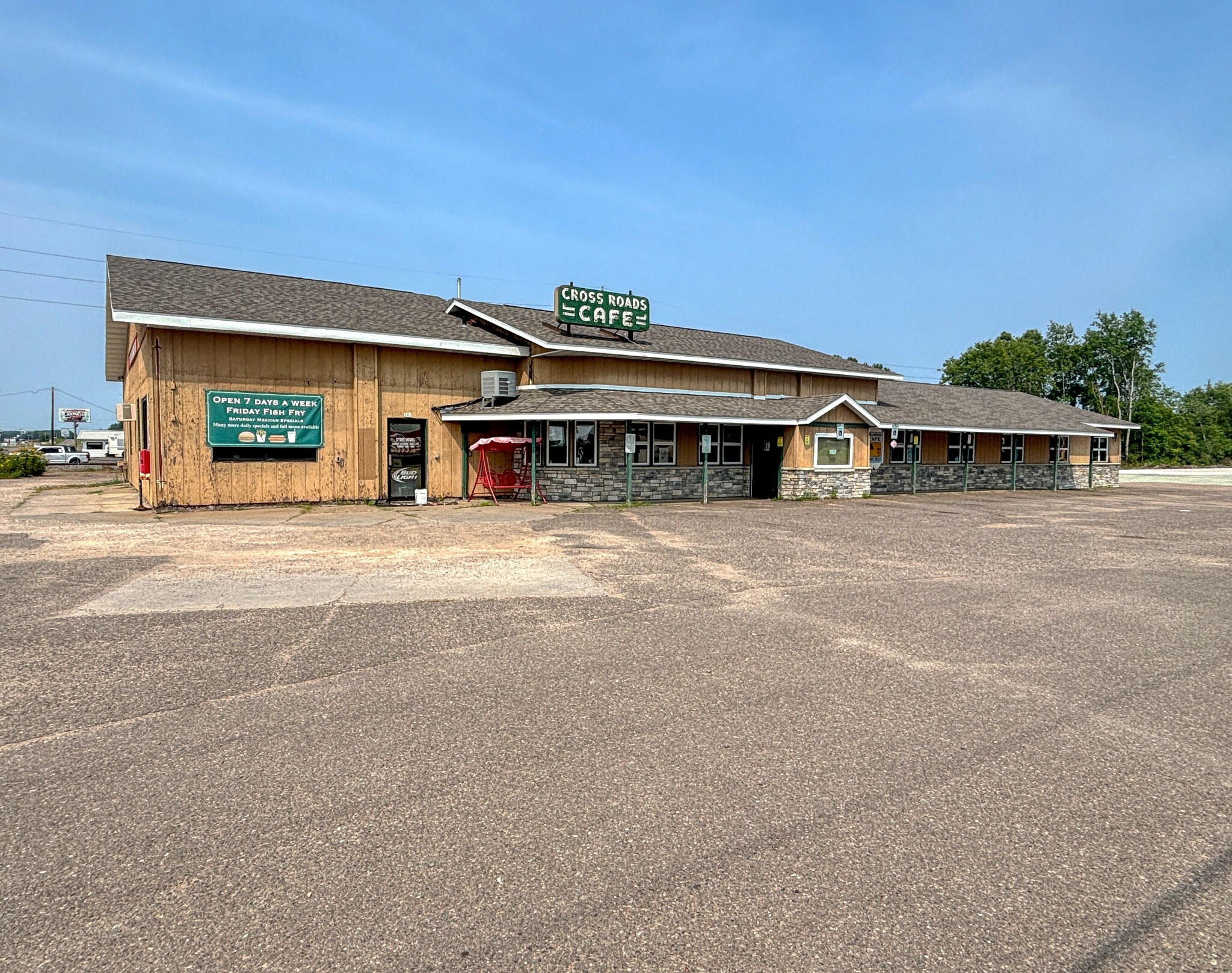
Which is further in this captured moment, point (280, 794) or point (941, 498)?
point (941, 498)

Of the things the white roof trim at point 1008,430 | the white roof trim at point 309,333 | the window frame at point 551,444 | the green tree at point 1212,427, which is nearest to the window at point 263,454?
the white roof trim at point 309,333

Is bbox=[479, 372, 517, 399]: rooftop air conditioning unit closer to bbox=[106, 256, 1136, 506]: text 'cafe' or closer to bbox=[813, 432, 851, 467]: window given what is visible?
bbox=[106, 256, 1136, 506]: text 'cafe'

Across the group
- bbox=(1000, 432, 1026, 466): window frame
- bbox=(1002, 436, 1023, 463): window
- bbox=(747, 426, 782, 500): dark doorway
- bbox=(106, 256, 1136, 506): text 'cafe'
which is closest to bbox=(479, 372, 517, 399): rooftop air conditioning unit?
bbox=(106, 256, 1136, 506): text 'cafe'

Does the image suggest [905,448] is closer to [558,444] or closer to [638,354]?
[638,354]

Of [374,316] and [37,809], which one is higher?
[374,316]

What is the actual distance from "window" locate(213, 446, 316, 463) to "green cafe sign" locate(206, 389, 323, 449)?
111mm

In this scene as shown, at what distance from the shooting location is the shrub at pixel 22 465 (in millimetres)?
33275

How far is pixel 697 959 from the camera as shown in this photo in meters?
2.64

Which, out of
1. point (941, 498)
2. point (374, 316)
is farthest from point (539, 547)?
point (941, 498)

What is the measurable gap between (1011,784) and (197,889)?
3.97m

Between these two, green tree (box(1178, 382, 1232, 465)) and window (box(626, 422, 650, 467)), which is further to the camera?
green tree (box(1178, 382, 1232, 465))

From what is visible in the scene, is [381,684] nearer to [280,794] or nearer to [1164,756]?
[280,794]

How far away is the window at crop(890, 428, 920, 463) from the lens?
29547mm

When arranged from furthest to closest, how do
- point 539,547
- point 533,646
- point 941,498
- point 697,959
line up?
point 941,498
point 539,547
point 533,646
point 697,959
